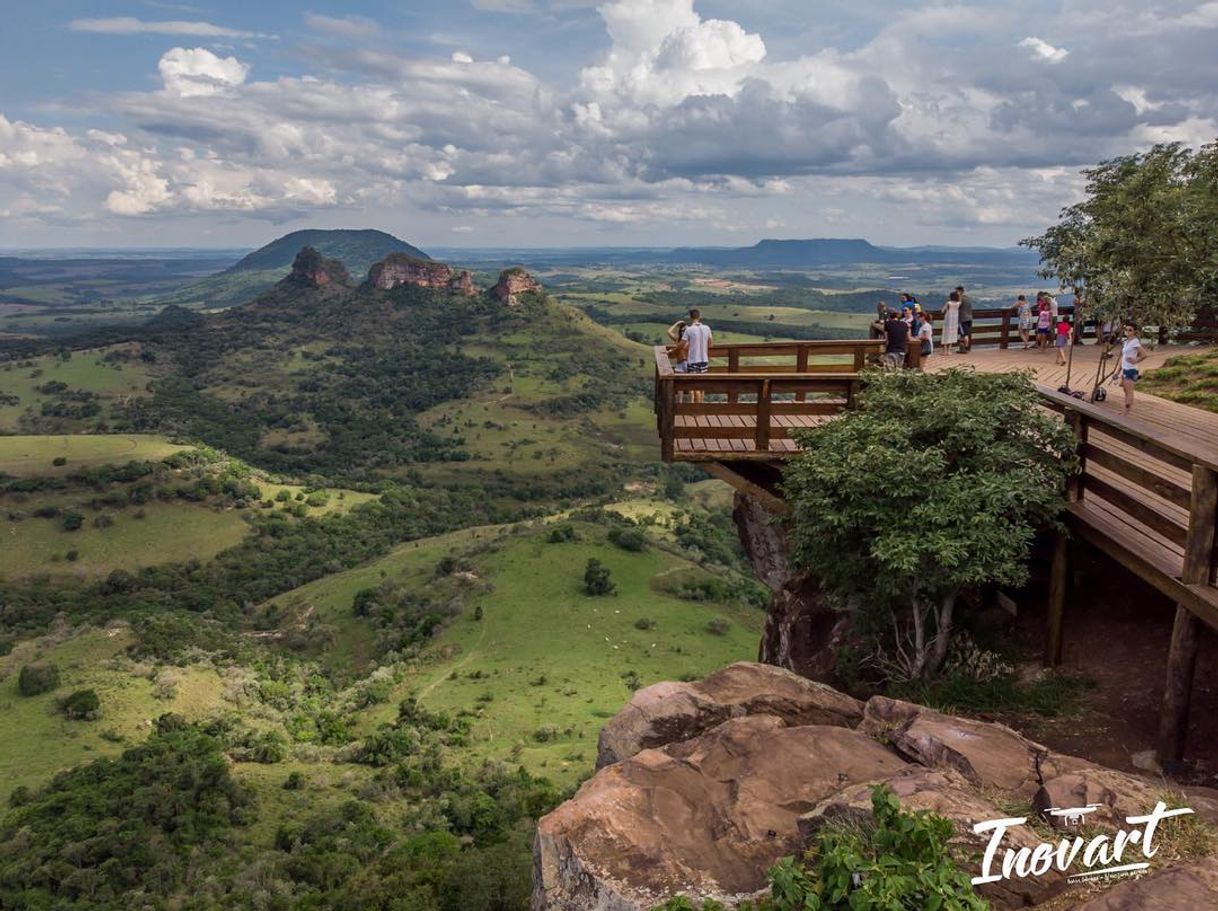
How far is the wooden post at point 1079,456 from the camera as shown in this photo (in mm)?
10523

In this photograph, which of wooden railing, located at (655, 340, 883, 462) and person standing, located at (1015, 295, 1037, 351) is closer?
wooden railing, located at (655, 340, 883, 462)

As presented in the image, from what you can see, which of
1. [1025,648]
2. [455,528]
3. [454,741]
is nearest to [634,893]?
[1025,648]

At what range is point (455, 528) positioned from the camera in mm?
109375

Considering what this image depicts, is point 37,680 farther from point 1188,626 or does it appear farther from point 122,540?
point 1188,626

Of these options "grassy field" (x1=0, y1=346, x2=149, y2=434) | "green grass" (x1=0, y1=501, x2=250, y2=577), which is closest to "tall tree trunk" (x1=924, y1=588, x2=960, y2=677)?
"green grass" (x1=0, y1=501, x2=250, y2=577)

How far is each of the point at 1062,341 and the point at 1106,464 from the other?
15.4 meters

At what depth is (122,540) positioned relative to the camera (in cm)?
9462

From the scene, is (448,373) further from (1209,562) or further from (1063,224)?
(1209,562)

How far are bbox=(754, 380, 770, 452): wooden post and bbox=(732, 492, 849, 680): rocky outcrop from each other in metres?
2.77

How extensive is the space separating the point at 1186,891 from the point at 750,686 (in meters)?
5.27

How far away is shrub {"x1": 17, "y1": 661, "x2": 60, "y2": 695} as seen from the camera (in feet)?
177

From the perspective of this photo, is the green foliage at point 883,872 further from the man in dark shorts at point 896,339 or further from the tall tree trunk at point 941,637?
the man in dark shorts at point 896,339

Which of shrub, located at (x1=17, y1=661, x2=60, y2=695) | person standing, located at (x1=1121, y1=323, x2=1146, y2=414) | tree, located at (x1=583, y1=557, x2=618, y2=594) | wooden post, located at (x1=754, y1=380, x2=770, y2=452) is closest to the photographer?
wooden post, located at (x1=754, y1=380, x2=770, y2=452)

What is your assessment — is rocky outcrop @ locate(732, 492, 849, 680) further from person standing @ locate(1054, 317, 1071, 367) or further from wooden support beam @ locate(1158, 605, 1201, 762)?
person standing @ locate(1054, 317, 1071, 367)
